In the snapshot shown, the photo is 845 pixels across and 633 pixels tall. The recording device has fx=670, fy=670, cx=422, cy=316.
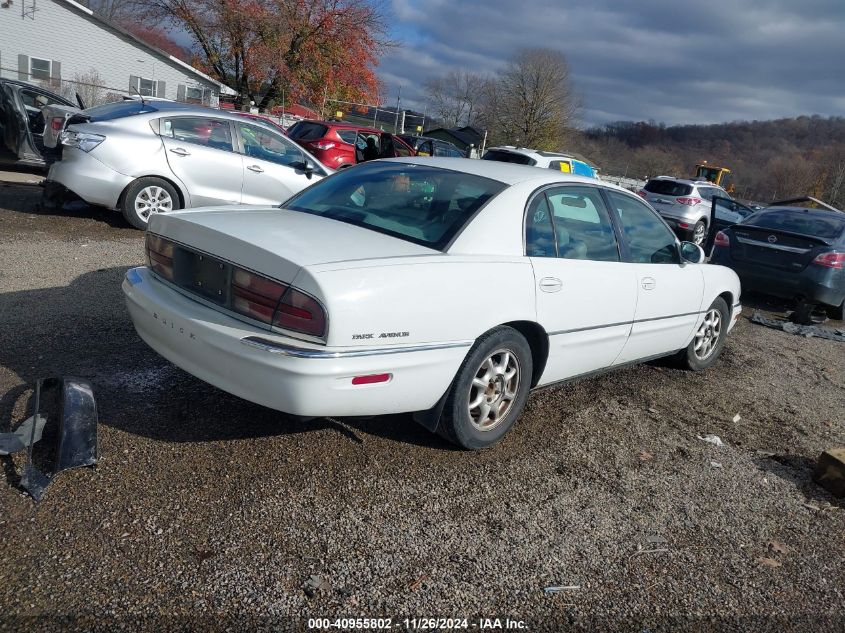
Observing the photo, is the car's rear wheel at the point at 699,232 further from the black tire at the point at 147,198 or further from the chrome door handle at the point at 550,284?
the chrome door handle at the point at 550,284

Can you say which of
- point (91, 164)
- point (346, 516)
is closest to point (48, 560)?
point (346, 516)

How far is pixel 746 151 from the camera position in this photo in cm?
7156

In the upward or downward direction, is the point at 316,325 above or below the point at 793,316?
above

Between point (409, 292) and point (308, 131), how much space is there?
538 inches

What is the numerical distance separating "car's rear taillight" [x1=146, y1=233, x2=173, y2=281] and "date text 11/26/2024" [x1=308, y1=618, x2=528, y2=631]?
1.96 meters

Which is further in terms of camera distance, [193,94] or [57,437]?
[193,94]

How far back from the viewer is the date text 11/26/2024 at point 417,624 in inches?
91.7

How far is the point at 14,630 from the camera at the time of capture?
A: 2107mm

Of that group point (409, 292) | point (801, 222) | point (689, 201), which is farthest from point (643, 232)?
point (689, 201)

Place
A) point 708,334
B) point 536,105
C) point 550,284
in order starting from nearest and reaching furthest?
1. point 550,284
2. point 708,334
3. point 536,105

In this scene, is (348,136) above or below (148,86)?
below

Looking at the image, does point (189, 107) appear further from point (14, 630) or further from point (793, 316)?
point (793, 316)

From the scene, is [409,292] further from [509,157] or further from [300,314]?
[509,157]

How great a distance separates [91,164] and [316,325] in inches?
237
